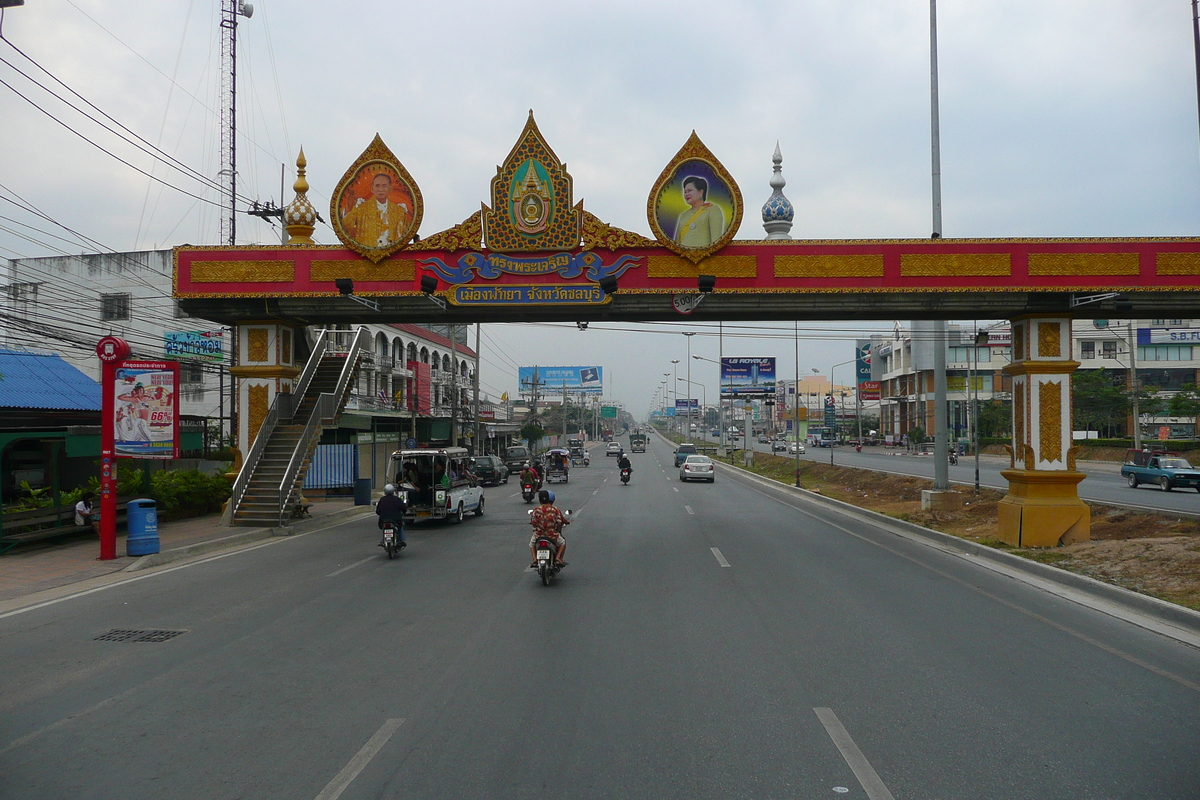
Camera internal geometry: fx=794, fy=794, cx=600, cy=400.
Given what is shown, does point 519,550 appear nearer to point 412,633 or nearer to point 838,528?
point 412,633

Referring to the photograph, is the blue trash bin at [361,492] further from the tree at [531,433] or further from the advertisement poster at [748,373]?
the advertisement poster at [748,373]

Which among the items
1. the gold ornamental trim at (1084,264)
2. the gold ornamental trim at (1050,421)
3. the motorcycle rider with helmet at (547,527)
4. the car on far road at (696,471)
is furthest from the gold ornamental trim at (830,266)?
the car on far road at (696,471)

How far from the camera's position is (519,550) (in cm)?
1628

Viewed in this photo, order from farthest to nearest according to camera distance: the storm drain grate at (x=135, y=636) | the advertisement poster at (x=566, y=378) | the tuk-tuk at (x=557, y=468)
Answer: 1. the advertisement poster at (x=566, y=378)
2. the tuk-tuk at (x=557, y=468)
3. the storm drain grate at (x=135, y=636)

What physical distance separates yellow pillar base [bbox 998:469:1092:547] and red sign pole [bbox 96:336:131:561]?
58.0ft

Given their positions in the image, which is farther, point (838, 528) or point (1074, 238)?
point (838, 528)

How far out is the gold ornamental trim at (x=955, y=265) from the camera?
17312mm

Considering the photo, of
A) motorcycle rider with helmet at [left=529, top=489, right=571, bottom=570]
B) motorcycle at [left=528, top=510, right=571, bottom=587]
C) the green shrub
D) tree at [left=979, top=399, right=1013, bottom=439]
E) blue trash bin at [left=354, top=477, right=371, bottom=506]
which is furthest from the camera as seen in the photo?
tree at [left=979, top=399, right=1013, bottom=439]

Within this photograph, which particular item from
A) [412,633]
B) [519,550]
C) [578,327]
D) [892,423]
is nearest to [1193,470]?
[578,327]

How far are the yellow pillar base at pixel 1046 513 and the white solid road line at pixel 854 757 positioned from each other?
12.0m

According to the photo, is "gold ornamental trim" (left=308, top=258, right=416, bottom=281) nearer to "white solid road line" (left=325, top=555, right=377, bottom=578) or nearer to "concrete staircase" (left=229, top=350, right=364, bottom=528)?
"concrete staircase" (left=229, top=350, right=364, bottom=528)

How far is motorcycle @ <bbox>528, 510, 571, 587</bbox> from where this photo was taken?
12.1 meters

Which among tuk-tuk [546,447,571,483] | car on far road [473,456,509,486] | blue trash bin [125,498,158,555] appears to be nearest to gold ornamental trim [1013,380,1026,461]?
blue trash bin [125,498,158,555]

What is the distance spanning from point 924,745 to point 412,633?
5677 mm
